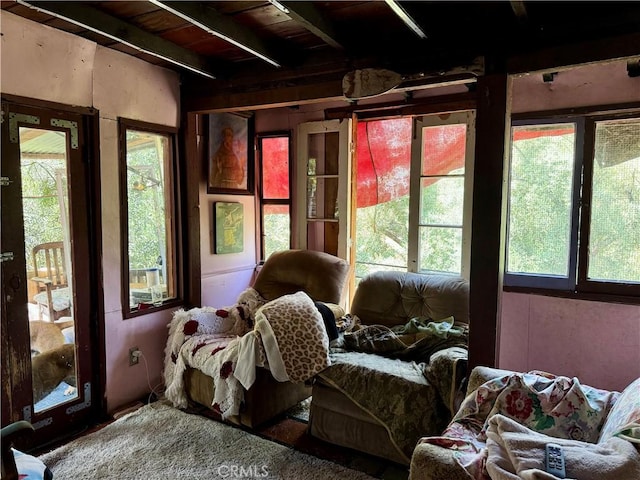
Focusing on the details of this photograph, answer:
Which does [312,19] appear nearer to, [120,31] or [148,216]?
[120,31]

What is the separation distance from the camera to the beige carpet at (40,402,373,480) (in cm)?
223

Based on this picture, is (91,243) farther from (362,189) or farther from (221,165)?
(362,189)

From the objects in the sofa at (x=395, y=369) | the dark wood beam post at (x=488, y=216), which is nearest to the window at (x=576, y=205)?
the sofa at (x=395, y=369)

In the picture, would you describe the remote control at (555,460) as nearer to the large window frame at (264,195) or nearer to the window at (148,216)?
the window at (148,216)

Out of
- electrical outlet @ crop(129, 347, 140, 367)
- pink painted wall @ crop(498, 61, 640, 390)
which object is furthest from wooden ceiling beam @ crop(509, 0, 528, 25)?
electrical outlet @ crop(129, 347, 140, 367)

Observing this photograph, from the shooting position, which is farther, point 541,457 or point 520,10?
point 520,10

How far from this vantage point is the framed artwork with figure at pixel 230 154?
3.79m

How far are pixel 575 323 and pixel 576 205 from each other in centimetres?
81

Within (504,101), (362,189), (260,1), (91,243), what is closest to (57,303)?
(91,243)

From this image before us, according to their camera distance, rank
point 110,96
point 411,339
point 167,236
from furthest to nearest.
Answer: point 167,236
point 110,96
point 411,339

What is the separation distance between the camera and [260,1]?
2051mm

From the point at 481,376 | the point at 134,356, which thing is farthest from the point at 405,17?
the point at 134,356

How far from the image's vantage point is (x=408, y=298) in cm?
305

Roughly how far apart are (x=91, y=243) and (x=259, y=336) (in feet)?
4.13
